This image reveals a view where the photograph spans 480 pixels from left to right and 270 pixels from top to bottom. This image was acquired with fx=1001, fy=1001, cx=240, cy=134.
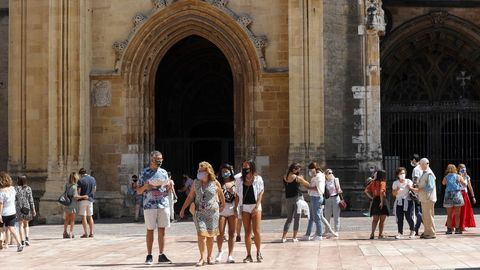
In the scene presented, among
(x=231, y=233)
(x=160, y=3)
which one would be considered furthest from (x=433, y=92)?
(x=231, y=233)

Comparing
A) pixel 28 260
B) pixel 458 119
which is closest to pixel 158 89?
pixel 458 119

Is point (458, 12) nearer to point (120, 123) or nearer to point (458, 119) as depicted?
point (458, 119)

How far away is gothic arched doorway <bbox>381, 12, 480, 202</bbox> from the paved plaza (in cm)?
910

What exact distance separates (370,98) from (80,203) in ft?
30.9

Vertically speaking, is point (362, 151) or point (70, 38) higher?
point (70, 38)

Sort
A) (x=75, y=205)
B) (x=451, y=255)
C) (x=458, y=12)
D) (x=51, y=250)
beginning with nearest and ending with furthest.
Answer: (x=451, y=255) < (x=51, y=250) < (x=75, y=205) < (x=458, y=12)

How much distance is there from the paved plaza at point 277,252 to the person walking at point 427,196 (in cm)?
33

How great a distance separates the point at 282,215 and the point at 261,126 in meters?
2.44

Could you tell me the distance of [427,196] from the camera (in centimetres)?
2016

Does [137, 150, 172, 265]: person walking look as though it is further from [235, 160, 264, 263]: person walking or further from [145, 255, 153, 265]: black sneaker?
[235, 160, 264, 263]: person walking

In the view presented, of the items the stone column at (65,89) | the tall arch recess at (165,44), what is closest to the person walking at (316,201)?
the tall arch recess at (165,44)

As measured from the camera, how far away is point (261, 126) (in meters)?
26.4

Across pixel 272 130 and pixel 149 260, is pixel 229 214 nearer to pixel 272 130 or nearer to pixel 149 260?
pixel 149 260

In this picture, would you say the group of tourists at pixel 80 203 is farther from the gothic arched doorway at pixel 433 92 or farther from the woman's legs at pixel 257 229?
the gothic arched doorway at pixel 433 92
